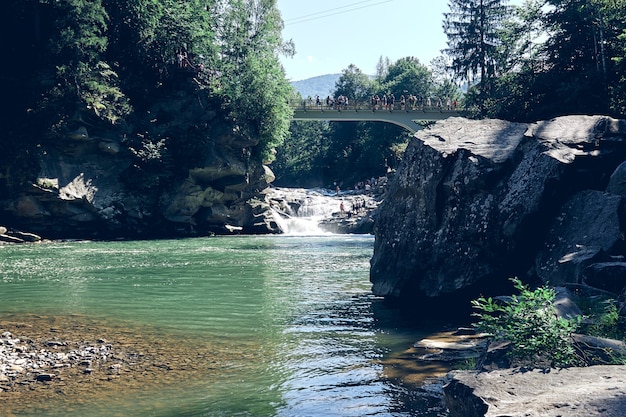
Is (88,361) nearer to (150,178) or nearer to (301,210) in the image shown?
(150,178)

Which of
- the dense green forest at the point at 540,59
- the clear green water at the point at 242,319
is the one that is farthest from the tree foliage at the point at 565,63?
the clear green water at the point at 242,319

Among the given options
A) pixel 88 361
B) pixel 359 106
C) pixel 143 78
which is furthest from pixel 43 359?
pixel 359 106

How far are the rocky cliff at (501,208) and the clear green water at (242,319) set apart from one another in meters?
1.57

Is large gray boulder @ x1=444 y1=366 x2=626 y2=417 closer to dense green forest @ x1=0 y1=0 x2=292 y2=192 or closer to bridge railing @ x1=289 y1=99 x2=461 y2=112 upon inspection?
dense green forest @ x1=0 y1=0 x2=292 y2=192

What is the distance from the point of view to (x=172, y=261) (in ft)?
83.4

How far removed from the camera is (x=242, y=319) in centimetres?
1294

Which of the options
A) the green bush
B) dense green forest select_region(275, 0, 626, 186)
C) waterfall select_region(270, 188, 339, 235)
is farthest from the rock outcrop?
the green bush

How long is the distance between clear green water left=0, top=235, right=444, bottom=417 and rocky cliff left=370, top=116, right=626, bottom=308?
1.57 m

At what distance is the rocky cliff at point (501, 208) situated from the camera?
10.8 m

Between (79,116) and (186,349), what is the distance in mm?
31000

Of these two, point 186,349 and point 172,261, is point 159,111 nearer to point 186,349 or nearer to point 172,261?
point 172,261

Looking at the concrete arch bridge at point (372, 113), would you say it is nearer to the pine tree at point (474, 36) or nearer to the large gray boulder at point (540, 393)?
the pine tree at point (474, 36)

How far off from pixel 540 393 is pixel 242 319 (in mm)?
9126

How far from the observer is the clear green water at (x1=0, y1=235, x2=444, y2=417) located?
748 centimetres
